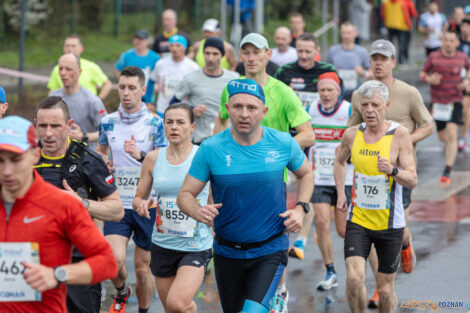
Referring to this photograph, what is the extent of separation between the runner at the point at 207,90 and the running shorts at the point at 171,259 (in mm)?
3665

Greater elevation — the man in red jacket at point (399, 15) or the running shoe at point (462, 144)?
the man in red jacket at point (399, 15)

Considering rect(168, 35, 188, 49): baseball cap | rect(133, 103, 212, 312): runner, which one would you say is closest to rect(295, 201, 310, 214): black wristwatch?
rect(133, 103, 212, 312): runner

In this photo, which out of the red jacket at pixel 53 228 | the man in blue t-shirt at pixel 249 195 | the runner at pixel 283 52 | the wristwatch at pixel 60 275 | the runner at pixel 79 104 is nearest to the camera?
the wristwatch at pixel 60 275

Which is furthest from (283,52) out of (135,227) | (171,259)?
(171,259)

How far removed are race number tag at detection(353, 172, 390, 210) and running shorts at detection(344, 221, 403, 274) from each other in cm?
19

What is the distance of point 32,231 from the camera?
4.36 meters

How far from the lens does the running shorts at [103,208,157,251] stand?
307 inches

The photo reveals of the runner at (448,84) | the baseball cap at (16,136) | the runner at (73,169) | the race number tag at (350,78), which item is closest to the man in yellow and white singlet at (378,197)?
the runner at (73,169)

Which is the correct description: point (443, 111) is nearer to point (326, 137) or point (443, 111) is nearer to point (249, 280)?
point (326, 137)

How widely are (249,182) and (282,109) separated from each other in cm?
201

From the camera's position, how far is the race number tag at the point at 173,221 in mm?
6969

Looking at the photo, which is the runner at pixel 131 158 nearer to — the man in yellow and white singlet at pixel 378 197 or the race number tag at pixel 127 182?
the race number tag at pixel 127 182

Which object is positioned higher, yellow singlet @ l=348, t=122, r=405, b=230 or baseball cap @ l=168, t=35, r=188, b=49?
baseball cap @ l=168, t=35, r=188, b=49

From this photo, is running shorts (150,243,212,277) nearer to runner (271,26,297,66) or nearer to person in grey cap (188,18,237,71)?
person in grey cap (188,18,237,71)
